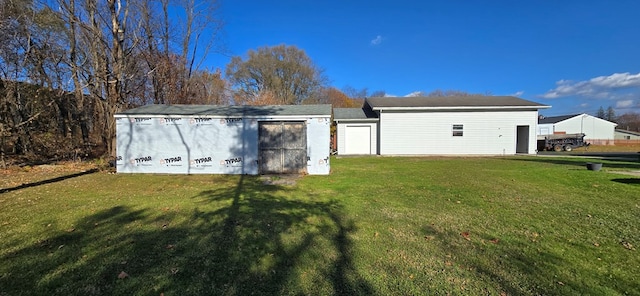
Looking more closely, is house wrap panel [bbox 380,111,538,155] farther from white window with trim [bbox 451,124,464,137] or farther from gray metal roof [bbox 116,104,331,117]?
gray metal roof [bbox 116,104,331,117]

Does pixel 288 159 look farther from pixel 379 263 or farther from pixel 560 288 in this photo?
pixel 560 288

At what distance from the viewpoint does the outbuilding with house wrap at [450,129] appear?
18.4 m

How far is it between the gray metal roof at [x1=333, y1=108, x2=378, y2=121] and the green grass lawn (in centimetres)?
1202

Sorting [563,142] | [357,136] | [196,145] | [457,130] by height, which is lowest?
[196,145]

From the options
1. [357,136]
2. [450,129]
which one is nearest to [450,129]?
[450,129]

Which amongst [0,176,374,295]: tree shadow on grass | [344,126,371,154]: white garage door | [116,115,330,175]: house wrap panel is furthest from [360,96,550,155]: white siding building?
[0,176,374,295]: tree shadow on grass

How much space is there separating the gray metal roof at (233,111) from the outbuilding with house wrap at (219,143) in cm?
4

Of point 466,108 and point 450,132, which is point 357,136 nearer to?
point 450,132

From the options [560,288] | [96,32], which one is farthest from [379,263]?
[96,32]

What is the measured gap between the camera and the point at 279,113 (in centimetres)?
1035

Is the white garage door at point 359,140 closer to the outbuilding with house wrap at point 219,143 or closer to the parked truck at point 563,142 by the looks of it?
the outbuilding with house wrap at point 219,143

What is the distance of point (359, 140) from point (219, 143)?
34.3 feet

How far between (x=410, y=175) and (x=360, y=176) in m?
1.68

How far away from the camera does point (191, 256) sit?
329 cm
